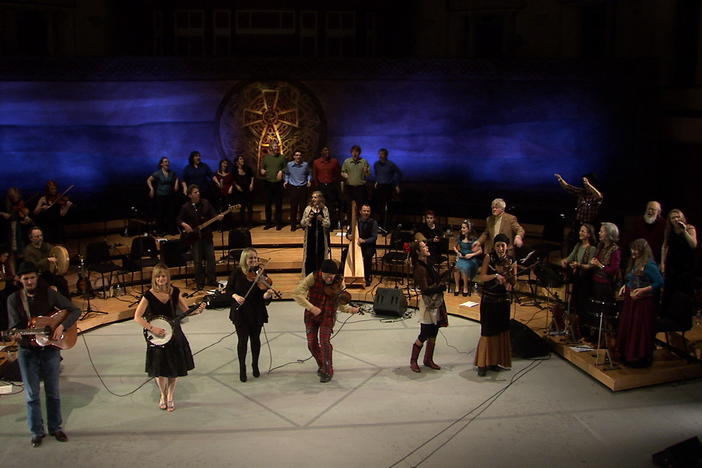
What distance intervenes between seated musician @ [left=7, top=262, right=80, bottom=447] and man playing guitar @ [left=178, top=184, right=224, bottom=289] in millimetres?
4601

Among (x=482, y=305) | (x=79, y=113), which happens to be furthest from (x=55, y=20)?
(x=482, y=305)

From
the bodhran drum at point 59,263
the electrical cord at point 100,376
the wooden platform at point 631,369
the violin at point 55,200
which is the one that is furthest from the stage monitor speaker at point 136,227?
the wooden platform at point 631,369

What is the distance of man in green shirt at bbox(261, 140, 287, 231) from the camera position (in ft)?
46.6

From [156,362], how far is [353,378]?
2.24m

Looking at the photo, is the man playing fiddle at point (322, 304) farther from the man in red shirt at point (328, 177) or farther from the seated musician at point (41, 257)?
the man in red shirt at point (328, 177)

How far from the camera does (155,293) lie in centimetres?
766

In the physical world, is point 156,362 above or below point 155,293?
below

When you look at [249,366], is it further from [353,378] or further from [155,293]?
[155,293]

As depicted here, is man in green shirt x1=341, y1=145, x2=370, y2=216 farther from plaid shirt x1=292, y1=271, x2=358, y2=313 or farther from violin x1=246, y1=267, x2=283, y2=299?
violin x1=246, y1=267, x2=283, y2=299

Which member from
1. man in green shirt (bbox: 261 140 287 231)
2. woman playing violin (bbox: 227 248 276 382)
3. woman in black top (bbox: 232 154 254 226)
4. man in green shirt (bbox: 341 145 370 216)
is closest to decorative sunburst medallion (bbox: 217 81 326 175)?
man in green shirt (bbox: 261 140 287 231)

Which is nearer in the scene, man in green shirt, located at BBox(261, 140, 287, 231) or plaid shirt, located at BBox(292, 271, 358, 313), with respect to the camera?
plaid shirt, located at BBox(292, 271, 358, 313)

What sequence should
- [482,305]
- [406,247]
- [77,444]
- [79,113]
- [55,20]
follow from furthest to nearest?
[55,20] → [79,113] → [406,247] → [482,305] → [77,444]

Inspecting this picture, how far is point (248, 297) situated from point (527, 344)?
11.1 feet

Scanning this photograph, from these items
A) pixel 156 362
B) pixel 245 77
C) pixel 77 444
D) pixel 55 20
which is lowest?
pixel 77 444
